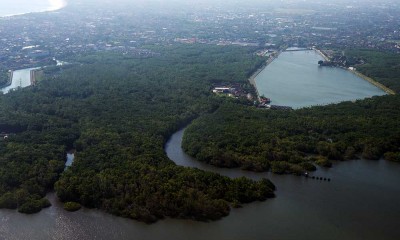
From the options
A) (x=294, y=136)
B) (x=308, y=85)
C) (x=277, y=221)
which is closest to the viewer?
(x=277, y=221)

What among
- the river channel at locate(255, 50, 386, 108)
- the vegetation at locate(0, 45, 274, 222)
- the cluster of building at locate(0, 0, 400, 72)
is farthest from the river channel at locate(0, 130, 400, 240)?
the cluster of building at locate(0, 0, 400, 72)

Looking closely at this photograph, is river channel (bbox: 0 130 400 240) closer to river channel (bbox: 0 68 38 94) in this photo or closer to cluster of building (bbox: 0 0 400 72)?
river channel (bbox: 0 68 38 94)

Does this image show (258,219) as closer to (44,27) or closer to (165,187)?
(165,187)

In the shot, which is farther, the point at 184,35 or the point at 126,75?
the point at 184,35

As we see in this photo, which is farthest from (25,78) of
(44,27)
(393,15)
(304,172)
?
(393,15)

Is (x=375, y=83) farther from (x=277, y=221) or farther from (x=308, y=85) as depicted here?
(x=277, y=221)

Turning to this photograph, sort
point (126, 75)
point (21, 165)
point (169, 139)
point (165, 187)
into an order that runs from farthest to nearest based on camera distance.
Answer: point (126, 75)
point (169, 139)
point (21, 165)
point (165, 187)

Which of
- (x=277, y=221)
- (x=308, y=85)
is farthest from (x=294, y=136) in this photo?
(x=308, y=85)
